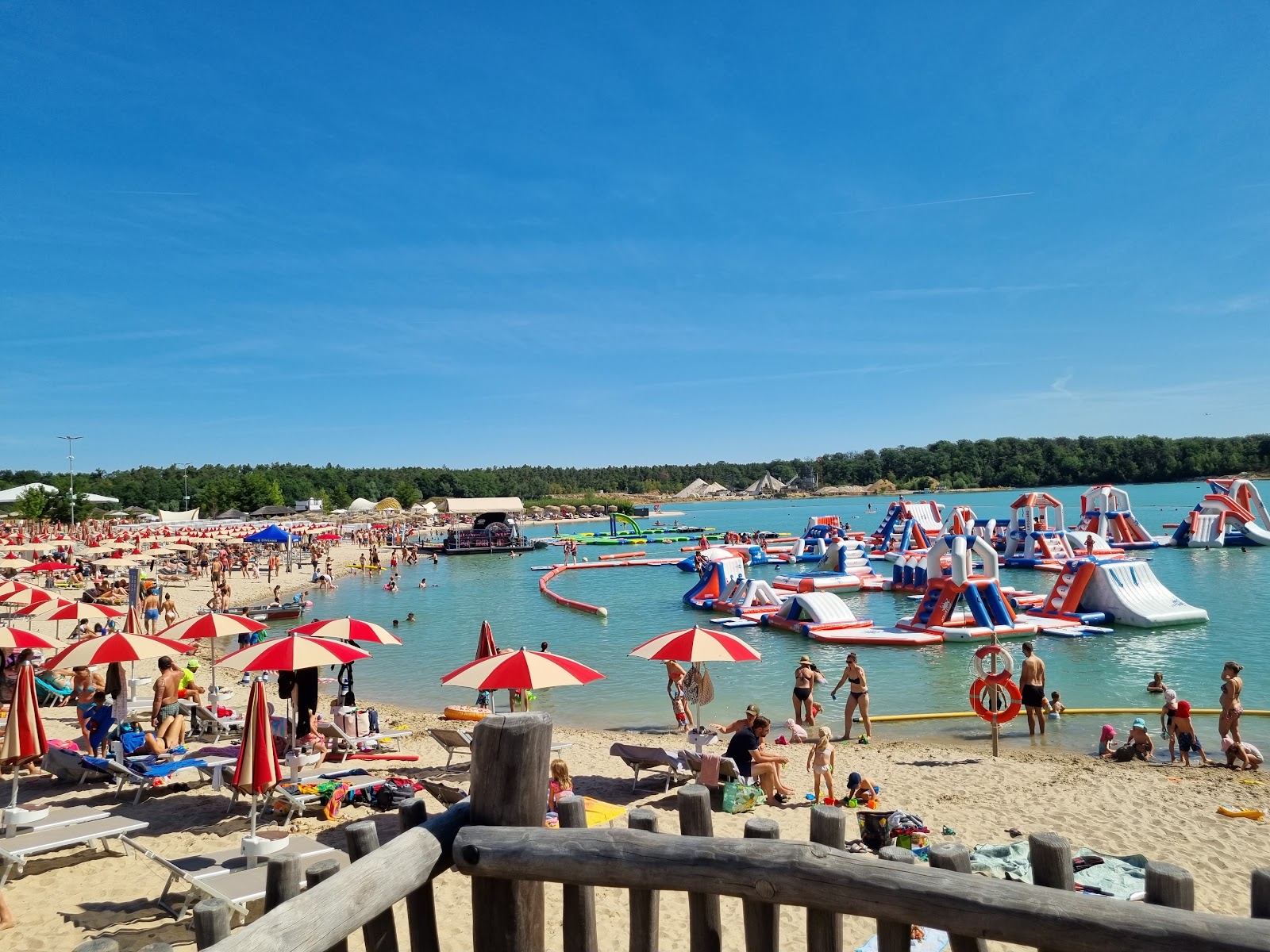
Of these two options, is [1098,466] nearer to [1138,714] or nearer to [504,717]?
[1138,714]

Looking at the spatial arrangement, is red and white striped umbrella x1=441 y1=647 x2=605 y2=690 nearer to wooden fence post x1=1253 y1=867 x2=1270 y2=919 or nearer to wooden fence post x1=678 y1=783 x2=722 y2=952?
wooden fence post x1=678 y1=783 x2=722 y2=952

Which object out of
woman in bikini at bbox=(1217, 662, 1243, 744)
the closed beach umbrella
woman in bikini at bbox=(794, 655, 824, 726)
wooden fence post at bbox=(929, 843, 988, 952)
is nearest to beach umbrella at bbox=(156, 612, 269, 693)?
the closed beach umbrella

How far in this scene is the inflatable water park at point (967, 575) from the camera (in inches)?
856

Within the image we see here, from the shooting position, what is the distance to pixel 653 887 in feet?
8.43

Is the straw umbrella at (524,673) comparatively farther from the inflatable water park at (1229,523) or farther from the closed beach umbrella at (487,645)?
the inflatable water park at (1229,523)

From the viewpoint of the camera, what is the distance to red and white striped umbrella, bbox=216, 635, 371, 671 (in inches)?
339

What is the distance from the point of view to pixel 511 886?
108 inches

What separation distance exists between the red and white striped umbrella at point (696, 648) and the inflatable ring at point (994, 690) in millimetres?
4092

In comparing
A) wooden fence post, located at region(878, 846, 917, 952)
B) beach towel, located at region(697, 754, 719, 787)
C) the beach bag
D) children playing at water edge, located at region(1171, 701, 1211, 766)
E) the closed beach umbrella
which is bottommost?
children playing at water edge, located at region(1171, 701, 1211, 766)

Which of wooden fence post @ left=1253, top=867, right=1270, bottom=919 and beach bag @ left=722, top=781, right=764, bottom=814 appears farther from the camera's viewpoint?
beach bag @ left=722, top=781, right=764, bottom=814

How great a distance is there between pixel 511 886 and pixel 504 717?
1.83 feet

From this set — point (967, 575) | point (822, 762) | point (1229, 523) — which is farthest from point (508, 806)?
point (1229, 523)

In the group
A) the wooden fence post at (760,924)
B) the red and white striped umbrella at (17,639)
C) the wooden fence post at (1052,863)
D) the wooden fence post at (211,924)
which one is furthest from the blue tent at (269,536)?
A: the wooden fence post at (1052,863)

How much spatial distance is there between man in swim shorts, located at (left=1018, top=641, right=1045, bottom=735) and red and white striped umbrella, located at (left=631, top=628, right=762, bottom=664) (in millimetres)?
5147
